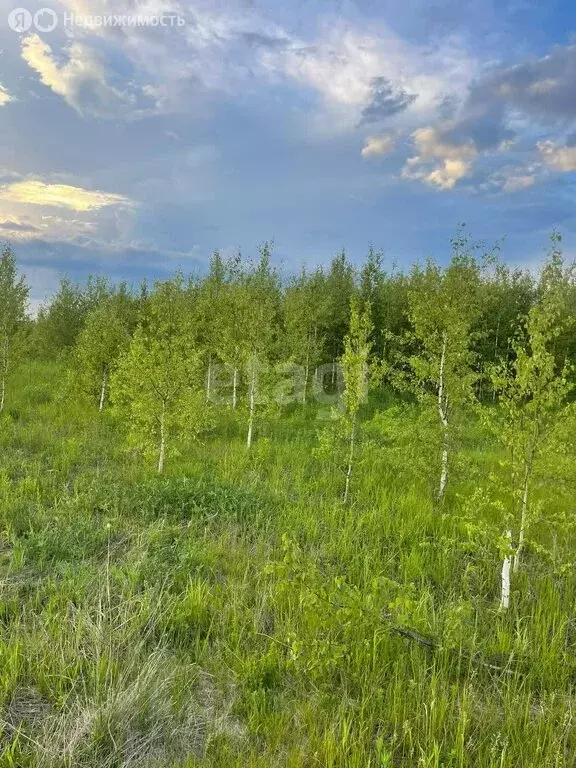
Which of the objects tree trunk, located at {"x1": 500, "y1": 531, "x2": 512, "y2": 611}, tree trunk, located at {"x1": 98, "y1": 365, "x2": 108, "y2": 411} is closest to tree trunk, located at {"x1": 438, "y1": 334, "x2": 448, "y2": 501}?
tree trunk, located at {"x1": 500, "y1": 531, "x2": 512, "y2": 611}

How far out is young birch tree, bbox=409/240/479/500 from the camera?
10.2 meters

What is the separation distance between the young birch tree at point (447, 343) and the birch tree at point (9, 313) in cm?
1439

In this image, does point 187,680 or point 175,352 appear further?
point 175,352

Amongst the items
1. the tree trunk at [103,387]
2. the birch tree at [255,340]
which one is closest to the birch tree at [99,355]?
the tree trunk at [103,387]

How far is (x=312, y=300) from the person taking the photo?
24266 millimetres

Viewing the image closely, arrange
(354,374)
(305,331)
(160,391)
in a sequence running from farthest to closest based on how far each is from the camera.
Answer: (305,331), (160,391), (354,374)

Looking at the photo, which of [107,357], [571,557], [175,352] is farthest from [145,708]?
[107,357]

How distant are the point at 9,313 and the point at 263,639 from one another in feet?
58.1

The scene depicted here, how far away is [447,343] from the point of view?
34.9 feet

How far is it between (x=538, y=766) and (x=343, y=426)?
7.13 m

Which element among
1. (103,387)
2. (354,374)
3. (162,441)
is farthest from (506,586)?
(103,387)

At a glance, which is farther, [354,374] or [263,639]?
[354,374]

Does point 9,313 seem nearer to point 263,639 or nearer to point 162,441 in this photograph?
point 162,441

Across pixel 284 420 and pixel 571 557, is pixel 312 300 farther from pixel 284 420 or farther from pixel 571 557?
pixel 571 557
